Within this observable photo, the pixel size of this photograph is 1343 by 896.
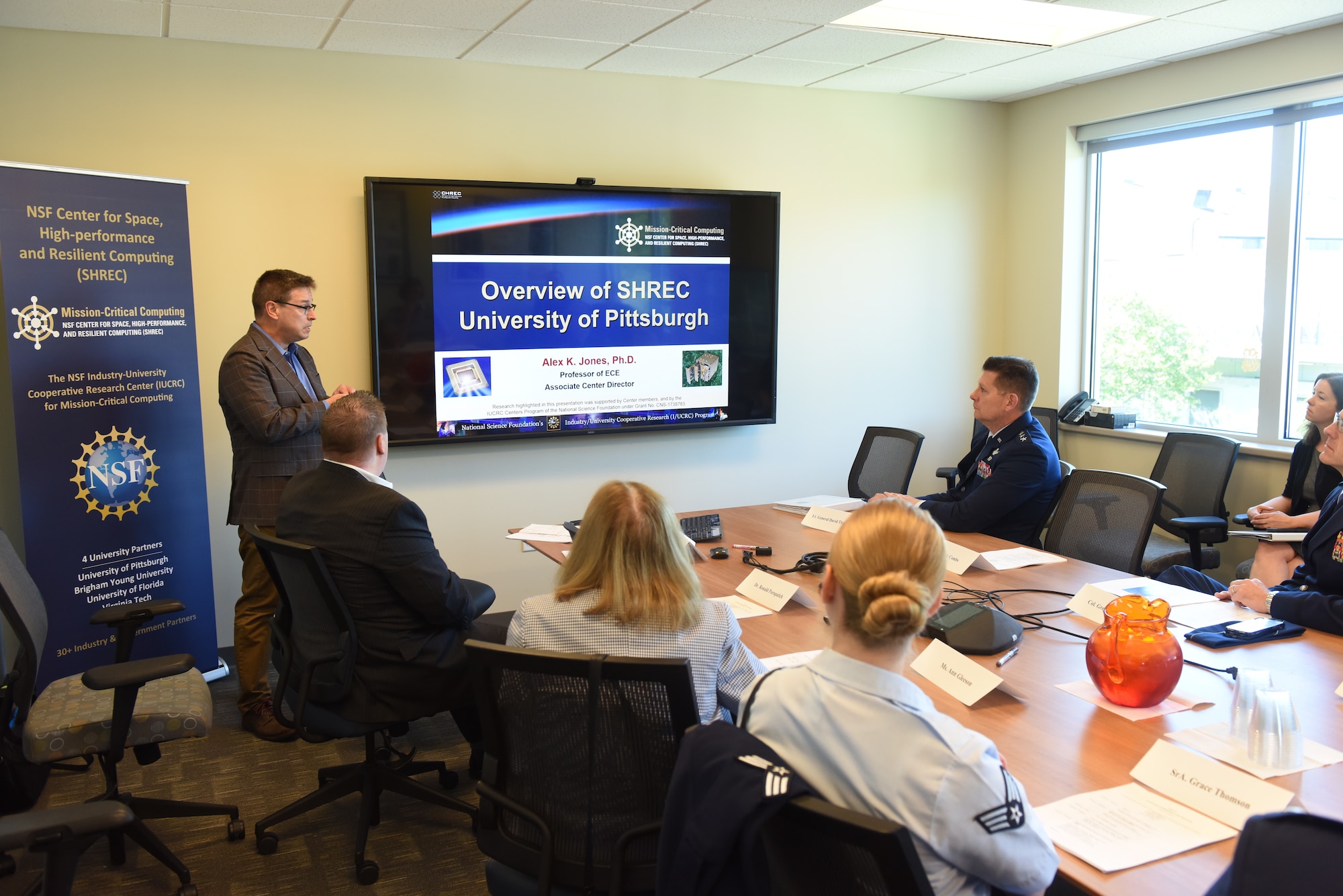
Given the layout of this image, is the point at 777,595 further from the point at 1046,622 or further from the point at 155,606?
the point at 155,606

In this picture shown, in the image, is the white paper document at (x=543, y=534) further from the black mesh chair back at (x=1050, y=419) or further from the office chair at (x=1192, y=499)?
the black mesh chair back at (x=1050, y=419)

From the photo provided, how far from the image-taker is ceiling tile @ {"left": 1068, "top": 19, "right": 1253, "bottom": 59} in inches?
166

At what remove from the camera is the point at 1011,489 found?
3523mm

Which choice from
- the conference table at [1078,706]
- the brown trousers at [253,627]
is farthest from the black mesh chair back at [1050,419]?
the brown trousers at [253,627]

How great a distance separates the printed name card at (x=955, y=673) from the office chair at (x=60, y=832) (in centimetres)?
152

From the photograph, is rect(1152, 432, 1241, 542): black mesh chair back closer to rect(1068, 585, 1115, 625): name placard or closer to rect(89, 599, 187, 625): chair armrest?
rect(1068, 585, 1115, 625): name placard

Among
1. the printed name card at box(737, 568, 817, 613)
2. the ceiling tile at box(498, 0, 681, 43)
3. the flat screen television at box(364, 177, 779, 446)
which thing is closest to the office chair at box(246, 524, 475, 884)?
the printed name card at box(737, 568, 817, 613)

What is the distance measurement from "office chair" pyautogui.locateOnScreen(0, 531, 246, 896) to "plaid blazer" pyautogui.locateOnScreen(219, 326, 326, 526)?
827 millimetres

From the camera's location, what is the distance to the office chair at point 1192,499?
4.18 metres

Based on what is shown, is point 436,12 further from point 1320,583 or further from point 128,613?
point 1320,583

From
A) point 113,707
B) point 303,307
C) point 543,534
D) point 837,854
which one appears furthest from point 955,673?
point 303,307

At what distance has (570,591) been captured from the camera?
192 cm

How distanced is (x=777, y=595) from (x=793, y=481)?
3004mm

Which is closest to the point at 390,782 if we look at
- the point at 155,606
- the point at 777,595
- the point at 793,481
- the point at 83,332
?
the point at 155,606
